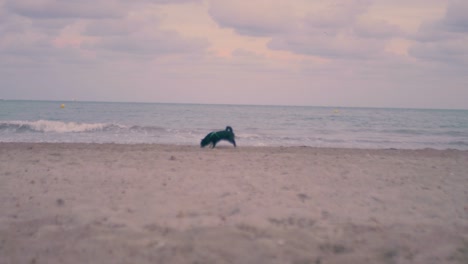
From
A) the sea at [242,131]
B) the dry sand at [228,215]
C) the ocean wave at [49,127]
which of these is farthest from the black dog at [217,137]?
the ocean wave at [49,127]

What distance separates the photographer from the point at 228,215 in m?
4.43

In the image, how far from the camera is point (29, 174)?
21.2ft

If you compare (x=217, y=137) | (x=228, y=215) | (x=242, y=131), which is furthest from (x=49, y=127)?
(x=228, y=215)

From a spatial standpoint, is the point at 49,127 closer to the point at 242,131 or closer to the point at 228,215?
the point at 242,131

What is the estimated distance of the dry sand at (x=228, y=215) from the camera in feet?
11.7

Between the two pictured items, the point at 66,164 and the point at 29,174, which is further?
the point at 66,164

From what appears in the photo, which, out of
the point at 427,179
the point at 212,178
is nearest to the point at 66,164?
the point at 212,178

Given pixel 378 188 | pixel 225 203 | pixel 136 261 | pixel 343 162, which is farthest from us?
pixel 343 162

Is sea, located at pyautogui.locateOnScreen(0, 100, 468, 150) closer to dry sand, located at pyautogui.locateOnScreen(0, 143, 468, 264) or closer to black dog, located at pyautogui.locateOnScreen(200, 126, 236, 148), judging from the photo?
black dog, located at pyautogui.locateOnScreen(200, 126, 236, 148)

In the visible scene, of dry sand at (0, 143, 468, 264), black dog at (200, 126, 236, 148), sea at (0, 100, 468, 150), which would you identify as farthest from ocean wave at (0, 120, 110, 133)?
dry sand at (0, 143, 468, 264)

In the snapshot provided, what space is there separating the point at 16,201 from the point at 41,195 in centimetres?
33

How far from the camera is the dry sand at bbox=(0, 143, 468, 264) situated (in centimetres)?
356

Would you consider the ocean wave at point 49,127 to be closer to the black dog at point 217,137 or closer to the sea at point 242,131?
the sea at point 242,131

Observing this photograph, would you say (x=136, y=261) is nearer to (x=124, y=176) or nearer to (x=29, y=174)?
(x=124, y=176)
